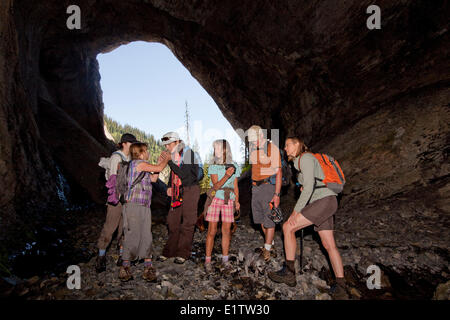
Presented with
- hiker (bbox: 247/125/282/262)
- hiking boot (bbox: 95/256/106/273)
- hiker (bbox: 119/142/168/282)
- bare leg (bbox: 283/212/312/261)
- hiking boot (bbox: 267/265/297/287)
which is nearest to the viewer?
bare leg (bbox: 283/212/312/261)

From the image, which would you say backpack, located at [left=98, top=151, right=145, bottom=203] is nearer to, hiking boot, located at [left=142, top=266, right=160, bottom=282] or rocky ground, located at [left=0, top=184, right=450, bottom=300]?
hiking boot, located at [left=142, top=266, right=160, bottom=282]

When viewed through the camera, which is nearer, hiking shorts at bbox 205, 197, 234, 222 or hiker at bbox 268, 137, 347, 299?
hiker at bbox 268, 137, 347, 299

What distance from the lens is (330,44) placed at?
8773 millimetres

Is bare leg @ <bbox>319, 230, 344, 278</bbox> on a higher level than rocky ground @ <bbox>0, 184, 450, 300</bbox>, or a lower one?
higher

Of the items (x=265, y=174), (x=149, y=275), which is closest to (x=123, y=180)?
(x=149, y=275)

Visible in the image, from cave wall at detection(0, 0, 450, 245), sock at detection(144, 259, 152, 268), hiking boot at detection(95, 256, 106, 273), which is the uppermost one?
cave wall at detection(0, 0, 450, 245)

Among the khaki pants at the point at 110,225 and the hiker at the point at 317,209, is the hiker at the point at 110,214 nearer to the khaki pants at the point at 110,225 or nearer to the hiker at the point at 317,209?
the khaki pants at the point at 110,225

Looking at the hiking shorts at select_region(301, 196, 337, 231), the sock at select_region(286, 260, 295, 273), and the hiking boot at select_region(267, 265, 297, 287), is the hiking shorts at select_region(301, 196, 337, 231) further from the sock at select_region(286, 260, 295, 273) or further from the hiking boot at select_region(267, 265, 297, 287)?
the hiking boot at select_region(267, 265, 297, 287)

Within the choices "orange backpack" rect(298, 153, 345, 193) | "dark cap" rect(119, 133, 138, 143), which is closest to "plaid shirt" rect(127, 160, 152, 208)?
"dark cap" rect(119, 133, 138, 143)

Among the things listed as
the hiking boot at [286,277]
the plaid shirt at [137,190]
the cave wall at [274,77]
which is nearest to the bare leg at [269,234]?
the hiking boot at [286,277]

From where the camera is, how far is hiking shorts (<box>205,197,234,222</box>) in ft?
14.8

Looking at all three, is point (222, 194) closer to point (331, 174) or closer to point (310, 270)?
point (331, 174)

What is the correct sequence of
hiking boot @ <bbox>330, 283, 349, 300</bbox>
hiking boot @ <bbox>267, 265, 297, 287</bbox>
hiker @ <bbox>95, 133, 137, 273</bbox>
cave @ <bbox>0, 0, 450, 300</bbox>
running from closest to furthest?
hiking boot @ <bbox>330, 283, 349, 300</bbox>, hiking boot @ <bbox>267, 265, 297, 287</bbox>, hiker @ <bbox>95, 133, 137, 273</bbox>, cave @ <bbox>0, 0, 450, 300</bbox>

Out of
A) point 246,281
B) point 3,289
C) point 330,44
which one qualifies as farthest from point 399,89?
point 3,289
